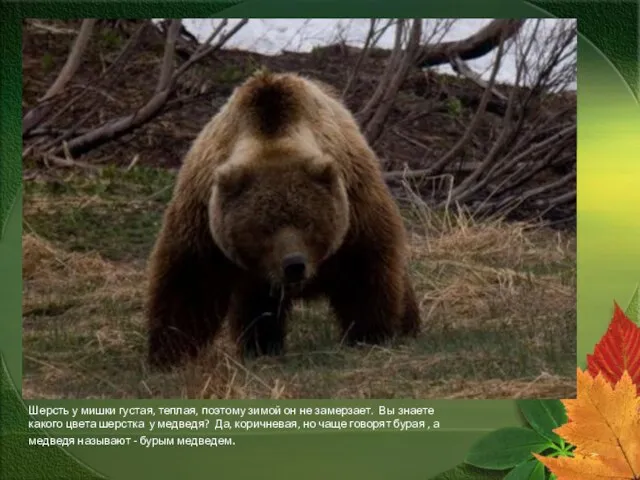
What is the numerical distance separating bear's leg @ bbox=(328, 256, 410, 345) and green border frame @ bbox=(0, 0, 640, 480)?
2.74ft

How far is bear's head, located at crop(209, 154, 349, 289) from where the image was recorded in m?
4.43

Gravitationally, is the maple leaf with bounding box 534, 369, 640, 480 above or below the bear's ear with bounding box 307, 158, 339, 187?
below

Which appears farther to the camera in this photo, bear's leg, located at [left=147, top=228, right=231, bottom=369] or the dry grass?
bear's leg, located at [left=147, top=228, right=231, bottom=369]

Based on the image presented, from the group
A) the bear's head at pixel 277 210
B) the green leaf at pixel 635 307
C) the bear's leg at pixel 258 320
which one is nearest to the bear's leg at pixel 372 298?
the bear's leg at pixel 258 320

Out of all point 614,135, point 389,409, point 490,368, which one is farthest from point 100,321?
point 614,135

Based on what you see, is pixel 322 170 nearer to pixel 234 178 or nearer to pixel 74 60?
pixel 234 178

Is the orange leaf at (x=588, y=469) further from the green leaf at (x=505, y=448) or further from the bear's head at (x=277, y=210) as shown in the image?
the bear's head at (x=277, y=210)

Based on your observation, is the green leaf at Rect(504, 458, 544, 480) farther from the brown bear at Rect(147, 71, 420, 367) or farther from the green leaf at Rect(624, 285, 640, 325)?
the brown bear at Rect(147, 71, 420, 367)

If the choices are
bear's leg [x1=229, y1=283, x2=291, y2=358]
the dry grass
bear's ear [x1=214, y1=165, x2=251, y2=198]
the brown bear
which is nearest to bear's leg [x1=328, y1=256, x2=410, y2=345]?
the brown bear

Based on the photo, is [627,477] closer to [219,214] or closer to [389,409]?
[389,409]

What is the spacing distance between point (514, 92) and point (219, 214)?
171 centimetres

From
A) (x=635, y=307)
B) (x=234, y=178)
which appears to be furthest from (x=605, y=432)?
(x=234, y=178)

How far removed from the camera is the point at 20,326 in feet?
13.9

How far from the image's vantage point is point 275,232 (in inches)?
174
